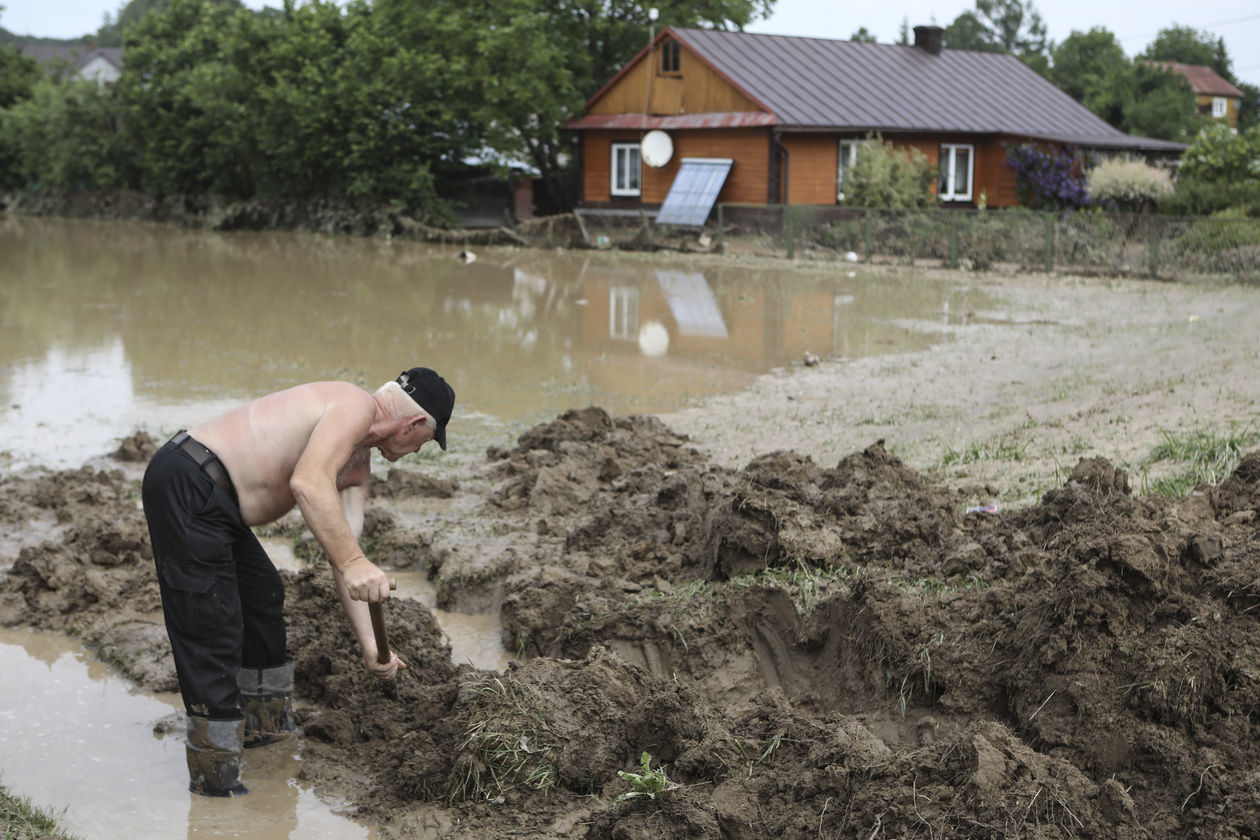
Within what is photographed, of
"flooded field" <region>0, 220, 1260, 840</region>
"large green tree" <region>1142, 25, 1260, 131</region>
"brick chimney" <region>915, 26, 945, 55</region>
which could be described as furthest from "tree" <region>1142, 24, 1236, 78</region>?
"flooded field" <region>0, 220, 1260, 840</region>

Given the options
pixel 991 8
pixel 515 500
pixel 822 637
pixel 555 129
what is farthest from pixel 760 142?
pixel 991 8

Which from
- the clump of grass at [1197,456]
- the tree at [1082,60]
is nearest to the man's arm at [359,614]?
the clump of grass at [1197,456]

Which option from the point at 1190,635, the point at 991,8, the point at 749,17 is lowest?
the point at 1190,635

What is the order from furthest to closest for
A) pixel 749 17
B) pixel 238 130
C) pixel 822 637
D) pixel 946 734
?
1. pixel 749 17
2. pixel 238 130
3. pixel 822 637
4. pixel 946 734

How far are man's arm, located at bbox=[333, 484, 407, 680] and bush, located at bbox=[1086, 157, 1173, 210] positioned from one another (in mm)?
27567

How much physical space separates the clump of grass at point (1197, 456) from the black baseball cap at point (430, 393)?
3.77 metres

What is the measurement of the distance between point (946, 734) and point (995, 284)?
19.3 metres

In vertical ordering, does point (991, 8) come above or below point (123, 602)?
above

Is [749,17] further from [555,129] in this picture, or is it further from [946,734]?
[946,734]

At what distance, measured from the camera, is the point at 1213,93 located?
264ft

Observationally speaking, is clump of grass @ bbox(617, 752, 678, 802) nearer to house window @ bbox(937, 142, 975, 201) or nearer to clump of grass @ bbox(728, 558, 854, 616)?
clump of grass @ bbox(728, 558, 854, 616)

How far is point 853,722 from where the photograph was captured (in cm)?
435

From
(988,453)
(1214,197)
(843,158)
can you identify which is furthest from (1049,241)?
(988,453)

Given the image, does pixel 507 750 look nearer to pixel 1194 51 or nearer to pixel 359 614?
pixel 359 614
